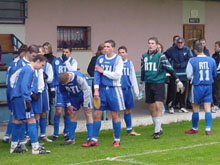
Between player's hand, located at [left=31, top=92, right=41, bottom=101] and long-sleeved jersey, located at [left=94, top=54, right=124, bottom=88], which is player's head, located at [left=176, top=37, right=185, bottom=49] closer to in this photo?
long-sleeved jersey, located at [left=94, top=54, right=124, bottom=88]

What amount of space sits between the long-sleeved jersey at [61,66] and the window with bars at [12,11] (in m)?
4.75

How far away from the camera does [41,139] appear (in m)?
11.7

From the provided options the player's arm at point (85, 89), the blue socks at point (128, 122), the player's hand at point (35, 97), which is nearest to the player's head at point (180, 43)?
the blue socks at point (128, 122)

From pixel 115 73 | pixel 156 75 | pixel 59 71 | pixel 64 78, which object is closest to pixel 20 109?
pixel 64 78

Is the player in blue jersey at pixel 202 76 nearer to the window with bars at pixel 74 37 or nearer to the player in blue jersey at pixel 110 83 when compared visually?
the player in blue jersey at pixel 110 83

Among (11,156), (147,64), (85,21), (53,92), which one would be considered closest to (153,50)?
(147,64)

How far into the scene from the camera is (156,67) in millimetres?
11484

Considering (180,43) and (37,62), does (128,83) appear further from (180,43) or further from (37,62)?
(180,43)

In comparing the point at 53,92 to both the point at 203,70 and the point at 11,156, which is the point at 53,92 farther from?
the point at 203,70

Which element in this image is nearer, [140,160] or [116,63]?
[140,160]

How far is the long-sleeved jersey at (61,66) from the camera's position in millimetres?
11570

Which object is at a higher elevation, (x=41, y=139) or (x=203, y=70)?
(x=203, y=70)

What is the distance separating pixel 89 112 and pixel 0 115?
2.65m

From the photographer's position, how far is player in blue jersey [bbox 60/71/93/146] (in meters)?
10.7
